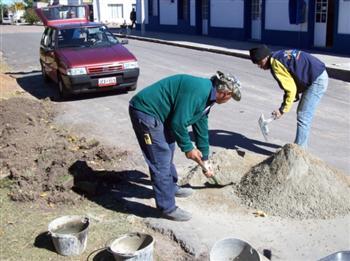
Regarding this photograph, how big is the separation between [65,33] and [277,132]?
6439mm

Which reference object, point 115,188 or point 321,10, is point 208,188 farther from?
point 321,10

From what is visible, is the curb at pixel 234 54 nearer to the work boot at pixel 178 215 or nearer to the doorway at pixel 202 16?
the doorway at pixel 202 16

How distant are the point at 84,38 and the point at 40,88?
2252 mm

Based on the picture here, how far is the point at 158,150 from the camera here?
197 inches

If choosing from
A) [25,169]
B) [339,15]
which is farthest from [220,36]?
[25,169]

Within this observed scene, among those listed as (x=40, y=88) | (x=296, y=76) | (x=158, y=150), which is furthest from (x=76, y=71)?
(x=158, y=150)

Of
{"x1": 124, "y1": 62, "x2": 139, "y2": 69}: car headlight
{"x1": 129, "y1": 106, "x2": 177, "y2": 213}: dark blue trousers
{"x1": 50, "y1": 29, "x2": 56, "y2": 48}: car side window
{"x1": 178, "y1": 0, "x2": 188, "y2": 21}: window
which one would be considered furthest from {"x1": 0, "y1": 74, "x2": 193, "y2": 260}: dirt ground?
{"x1": 178, "y1": 0, "x2": 188, "y2": 21}: window

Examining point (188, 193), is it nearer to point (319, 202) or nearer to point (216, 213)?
point (216, 213)

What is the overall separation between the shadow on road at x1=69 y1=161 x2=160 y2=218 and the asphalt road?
0.89m

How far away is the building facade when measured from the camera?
1841cm

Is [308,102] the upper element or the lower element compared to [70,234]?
upper

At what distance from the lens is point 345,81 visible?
1385 cm

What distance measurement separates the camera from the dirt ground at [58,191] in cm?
485

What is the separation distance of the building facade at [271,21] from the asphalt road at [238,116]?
3871 mm
